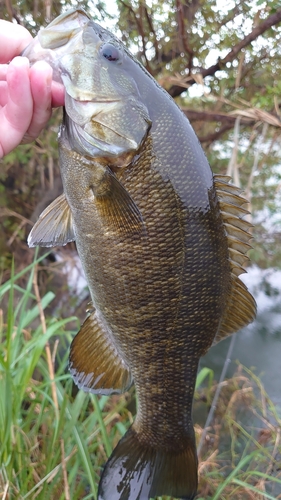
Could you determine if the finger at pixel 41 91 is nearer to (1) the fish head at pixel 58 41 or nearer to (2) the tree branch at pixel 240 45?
(1) the fish head at pixel 58 41

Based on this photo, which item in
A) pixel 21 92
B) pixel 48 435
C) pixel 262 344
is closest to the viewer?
pixel 21 92

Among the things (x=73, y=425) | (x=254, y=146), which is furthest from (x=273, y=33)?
(x=73, y=425)

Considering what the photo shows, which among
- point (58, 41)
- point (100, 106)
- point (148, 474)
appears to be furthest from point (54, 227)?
point (148, 474)

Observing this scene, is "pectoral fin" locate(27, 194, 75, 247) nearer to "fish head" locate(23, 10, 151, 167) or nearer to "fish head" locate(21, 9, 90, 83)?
"fish head" locate(23, 10, 151, 167)

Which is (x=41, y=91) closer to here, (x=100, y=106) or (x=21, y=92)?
(x=21, y=92)

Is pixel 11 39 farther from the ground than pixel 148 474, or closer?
farther from the ground

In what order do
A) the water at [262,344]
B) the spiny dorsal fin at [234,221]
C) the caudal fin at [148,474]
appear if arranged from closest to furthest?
the spiny dorsal fin at [234,221], the caudal fin at [148,474], the water at [262,344]

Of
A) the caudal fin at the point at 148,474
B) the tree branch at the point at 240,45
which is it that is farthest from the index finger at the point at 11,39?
the tree branch at the point at 240,45

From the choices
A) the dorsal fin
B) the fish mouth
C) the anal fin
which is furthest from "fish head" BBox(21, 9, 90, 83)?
the anal fin
